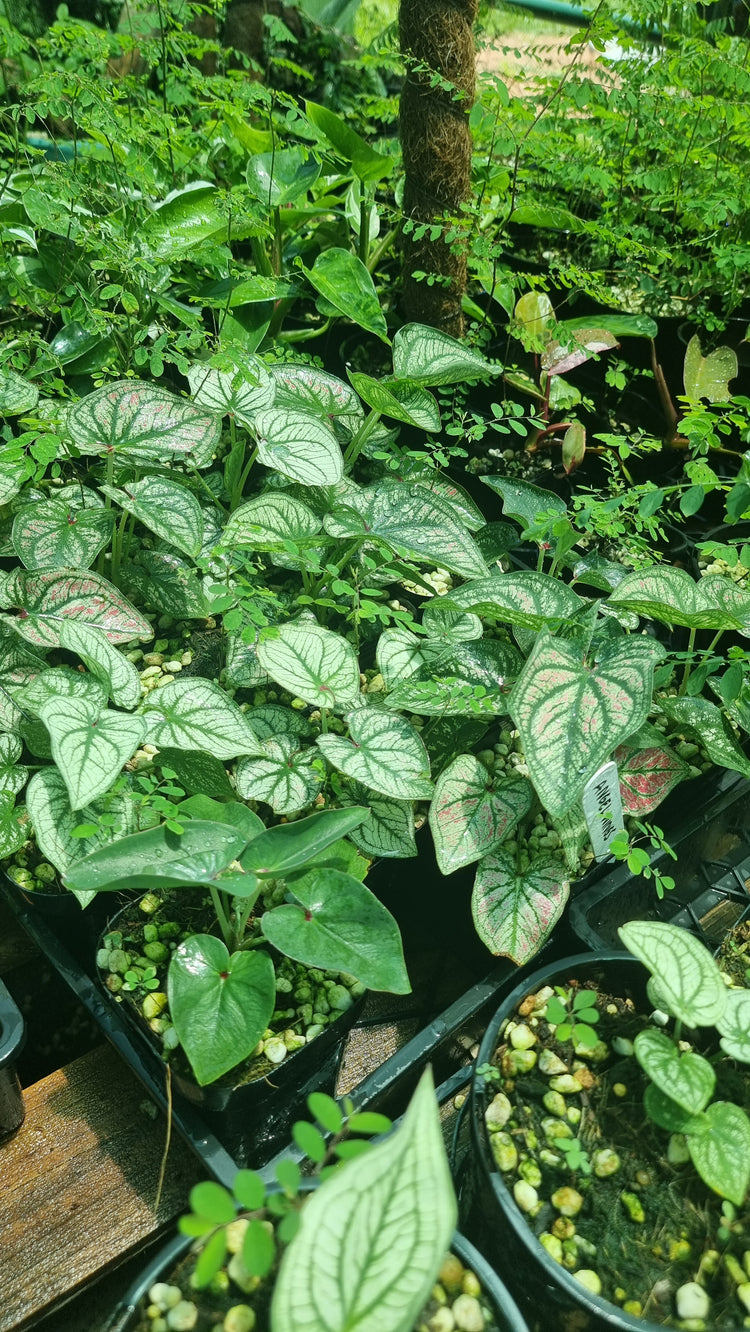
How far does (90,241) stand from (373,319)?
0.51m

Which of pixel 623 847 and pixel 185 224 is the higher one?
pixel 185 224

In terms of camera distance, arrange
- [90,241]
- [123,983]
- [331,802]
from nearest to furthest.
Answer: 1. [123,983]
2. [331,802]
3. [90,241]

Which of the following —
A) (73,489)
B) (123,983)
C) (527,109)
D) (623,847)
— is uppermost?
(527,109)

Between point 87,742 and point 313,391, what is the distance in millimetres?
751

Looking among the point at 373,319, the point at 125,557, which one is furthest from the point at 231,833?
the point at 373,319

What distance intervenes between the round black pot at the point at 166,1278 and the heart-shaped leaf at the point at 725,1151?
0.65ft

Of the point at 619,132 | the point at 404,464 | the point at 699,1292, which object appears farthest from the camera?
the point at 619,132

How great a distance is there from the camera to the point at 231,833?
886 mm

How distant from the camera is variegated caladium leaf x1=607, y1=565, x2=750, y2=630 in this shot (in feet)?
3.60

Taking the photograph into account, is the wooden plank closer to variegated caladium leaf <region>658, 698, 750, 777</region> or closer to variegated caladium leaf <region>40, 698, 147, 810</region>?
variegated caladium leaf <region>40, 698, 147, 810</region>

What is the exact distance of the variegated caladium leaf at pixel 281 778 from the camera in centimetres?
108

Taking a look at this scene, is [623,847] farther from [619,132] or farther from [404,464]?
[619,132]

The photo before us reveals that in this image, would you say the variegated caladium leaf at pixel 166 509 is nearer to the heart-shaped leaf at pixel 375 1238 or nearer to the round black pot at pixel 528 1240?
the round black pot at pixel 528 1240

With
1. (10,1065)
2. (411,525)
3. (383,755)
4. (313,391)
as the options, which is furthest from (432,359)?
(10,1065)
